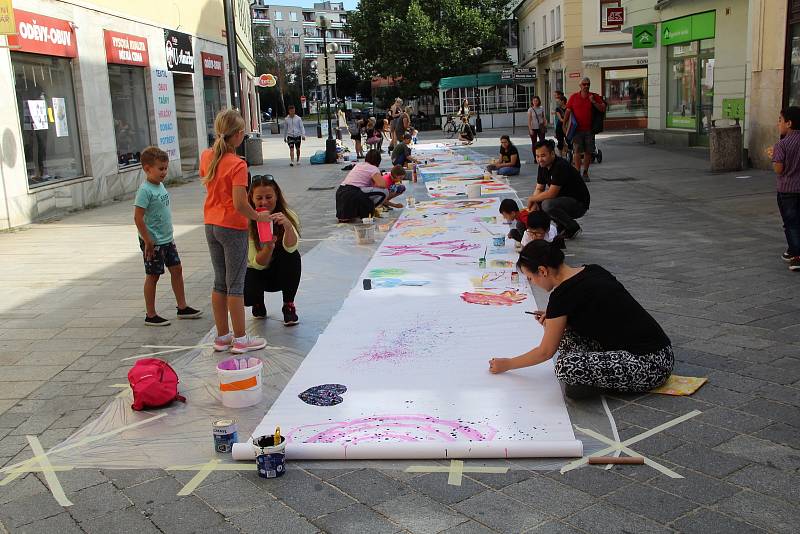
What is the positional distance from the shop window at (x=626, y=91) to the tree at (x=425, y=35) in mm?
12779

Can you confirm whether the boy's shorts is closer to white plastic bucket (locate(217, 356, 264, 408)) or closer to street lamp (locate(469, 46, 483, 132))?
white plastic bucket (locate(217, 356, 264, 408))

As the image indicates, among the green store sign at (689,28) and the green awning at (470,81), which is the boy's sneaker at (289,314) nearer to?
the green store sign at (689,28)

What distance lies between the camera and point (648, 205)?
11.6 meters

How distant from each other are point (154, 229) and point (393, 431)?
3.28 metres

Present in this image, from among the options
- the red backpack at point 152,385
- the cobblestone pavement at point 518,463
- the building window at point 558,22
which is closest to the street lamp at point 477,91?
the building window at point 558,22

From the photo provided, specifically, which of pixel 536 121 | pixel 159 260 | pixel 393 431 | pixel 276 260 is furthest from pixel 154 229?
pixel 536 121

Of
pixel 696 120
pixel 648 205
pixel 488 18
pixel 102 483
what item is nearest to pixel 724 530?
pixel 102 483

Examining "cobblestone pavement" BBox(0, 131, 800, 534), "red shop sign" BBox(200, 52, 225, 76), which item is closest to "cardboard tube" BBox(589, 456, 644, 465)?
"cobblestone pavement" BBox(0, 131, 800, 534)

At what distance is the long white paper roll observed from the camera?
3.75m

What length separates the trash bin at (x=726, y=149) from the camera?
48.1 ft

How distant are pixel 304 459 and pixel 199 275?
4.91 meters

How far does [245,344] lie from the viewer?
18.5 feet

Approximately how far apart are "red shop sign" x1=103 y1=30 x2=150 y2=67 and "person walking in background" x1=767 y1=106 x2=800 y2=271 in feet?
43.4

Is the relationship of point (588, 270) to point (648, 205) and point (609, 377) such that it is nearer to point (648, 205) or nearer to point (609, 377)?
point (609, 377)
